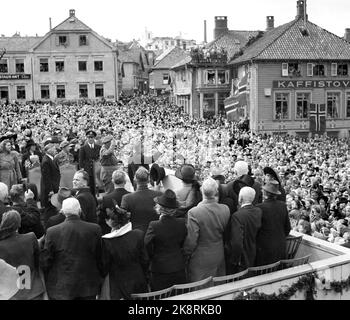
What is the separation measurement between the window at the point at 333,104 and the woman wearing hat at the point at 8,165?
33619 mm

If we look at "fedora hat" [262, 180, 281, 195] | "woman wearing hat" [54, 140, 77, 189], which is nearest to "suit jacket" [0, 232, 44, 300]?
"fedora hat" [262, 180, 281, 195]

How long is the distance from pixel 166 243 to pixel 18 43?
5298cm

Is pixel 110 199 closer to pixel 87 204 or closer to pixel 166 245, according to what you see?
pixel 87 204

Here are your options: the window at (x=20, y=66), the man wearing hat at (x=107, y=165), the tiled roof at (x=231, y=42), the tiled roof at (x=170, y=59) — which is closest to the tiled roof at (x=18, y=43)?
the window at (x=20, y=66)

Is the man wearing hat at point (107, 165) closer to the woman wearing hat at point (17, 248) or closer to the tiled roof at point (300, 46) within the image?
the woman wearing hat at point (17, 248)

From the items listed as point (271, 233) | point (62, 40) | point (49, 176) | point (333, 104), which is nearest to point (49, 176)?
point (49, 176)

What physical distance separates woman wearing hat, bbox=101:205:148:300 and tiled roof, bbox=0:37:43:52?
51.5 metres

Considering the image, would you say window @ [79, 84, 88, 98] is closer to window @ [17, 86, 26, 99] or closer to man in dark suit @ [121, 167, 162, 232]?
window @ [17, 86, 26, 99]

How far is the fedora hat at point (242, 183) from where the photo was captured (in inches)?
303

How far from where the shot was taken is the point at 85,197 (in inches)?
302

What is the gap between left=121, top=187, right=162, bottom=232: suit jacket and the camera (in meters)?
7.10

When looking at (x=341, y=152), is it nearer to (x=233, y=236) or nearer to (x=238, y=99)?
(x=238, y=99)

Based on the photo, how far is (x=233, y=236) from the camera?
679 centimetres
